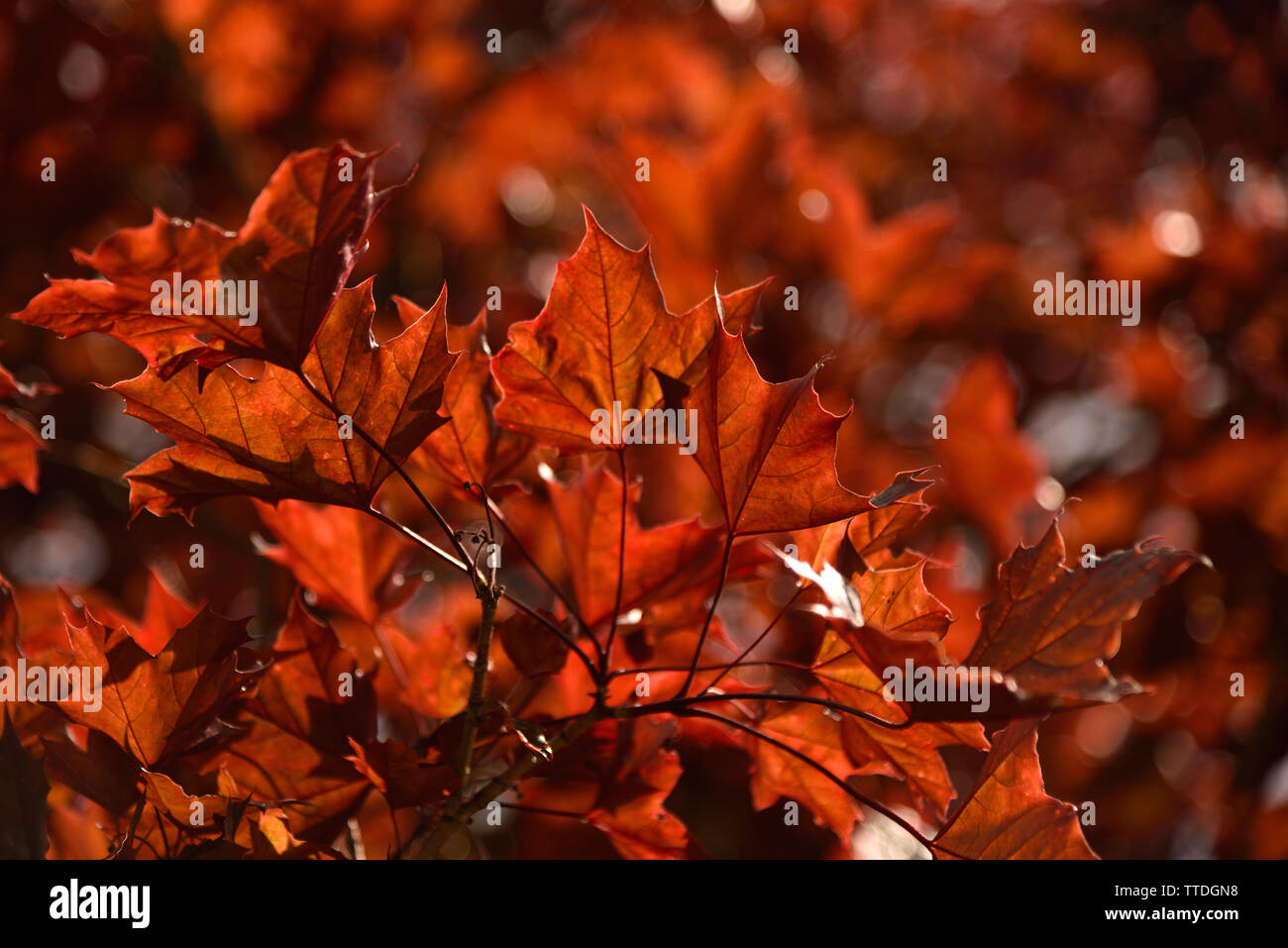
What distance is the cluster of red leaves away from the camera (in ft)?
2.44

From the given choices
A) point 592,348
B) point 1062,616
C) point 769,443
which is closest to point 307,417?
point 592,348

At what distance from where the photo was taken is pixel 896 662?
2.41ft

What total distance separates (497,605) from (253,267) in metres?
0.36

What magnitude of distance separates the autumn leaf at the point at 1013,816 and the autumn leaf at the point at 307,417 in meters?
0.56

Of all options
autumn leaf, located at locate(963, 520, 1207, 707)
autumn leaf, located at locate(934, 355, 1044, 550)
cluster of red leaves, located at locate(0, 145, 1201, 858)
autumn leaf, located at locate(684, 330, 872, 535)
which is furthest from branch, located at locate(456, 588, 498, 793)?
autumn leaf, located at locate(934, 355, 1044, 550)

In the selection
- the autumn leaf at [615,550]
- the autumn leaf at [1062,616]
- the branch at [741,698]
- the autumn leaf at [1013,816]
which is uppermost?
the autumn leaf at [615,550]

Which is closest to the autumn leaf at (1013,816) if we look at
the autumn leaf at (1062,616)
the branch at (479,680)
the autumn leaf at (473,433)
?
the autumn leaf at (1062,616)

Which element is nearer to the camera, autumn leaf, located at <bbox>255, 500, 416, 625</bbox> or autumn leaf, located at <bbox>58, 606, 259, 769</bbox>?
autumn leaf, located at <bbox>58, 606, 259, 769</bbox>

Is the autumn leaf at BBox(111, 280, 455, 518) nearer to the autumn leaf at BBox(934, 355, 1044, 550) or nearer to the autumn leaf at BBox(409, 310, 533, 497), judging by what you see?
the autumn leaf at BBox(409, 310, 533, 497)

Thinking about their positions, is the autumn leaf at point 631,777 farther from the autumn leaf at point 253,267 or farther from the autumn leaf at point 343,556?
the autumn leaf at point 253,267

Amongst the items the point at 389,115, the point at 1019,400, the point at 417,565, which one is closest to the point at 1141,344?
the point at 1019,400

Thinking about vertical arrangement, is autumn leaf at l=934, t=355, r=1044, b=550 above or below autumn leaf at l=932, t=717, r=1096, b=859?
above

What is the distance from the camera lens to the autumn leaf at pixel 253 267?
0.72m

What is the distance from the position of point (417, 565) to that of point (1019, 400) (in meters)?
2.05
